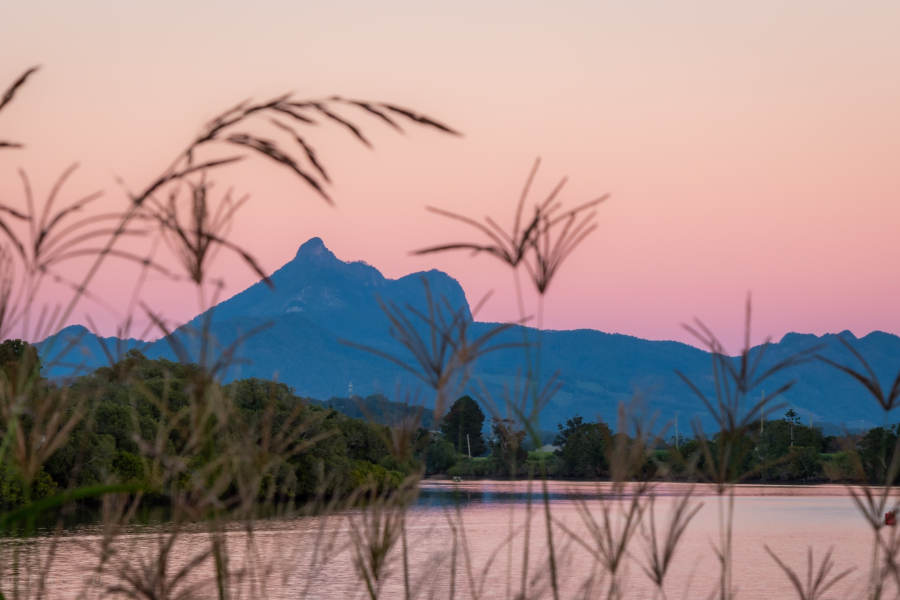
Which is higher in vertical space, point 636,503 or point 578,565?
point 636,503

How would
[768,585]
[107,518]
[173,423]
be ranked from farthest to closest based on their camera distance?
[768,585] → [107,518] → [173,423]

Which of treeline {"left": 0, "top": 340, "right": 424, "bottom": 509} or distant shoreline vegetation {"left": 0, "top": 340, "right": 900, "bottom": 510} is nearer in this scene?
treeline {"left": 0, "top": 340, "right": 424, "bottom": 509}

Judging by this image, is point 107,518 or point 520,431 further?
point 520,431

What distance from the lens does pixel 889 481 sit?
14.5ft

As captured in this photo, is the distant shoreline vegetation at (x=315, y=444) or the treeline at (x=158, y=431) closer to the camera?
the treeline at (x=158, y=431)

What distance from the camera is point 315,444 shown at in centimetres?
10031

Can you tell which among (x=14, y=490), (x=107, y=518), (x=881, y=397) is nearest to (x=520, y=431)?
(x=881, y=397)

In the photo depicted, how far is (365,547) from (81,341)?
1480 millimetres

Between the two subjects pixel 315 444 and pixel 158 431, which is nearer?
pixel 158 431

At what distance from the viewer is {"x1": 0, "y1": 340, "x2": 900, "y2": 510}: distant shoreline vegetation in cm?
445

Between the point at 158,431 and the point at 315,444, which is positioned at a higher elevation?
the point at 315,444

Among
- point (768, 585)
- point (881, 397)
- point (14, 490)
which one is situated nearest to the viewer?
point (881, 397)

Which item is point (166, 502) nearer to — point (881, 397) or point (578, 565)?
point (578, 565)

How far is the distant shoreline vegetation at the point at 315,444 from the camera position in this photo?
445cm
